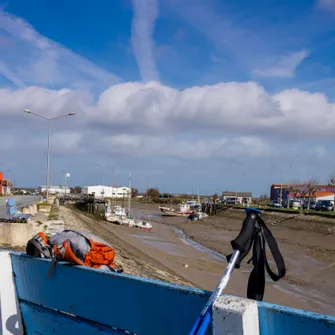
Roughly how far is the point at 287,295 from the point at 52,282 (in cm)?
1140

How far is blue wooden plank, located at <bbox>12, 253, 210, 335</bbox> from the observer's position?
2953 mm

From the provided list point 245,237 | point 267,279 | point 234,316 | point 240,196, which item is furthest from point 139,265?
point 240,196

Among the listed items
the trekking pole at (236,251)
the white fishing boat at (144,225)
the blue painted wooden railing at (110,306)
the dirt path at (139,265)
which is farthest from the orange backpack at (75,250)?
the white fishing boat at (144,225)

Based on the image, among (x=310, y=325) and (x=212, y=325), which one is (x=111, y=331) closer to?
(x=212, y=325)

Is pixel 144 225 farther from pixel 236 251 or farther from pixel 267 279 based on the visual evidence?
pixel 236 251

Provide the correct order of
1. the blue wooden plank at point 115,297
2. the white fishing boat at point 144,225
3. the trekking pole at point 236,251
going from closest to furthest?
the trekking pole at point 236,251 < the blue wooden plank at point 115,297 < the white fishing boat at point 144,225

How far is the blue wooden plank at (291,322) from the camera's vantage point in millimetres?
2223

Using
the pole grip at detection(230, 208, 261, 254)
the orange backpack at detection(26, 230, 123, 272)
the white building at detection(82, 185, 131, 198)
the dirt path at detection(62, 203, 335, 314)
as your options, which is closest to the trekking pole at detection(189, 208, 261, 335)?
the pole grip at detection(230, 208, 261, 254)

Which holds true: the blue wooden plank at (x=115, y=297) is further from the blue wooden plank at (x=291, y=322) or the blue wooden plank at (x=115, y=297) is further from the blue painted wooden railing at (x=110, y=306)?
the blue wooden plank at (x=291, y=322)

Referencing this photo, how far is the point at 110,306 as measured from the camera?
3377mm

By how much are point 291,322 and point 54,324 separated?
2.31 m

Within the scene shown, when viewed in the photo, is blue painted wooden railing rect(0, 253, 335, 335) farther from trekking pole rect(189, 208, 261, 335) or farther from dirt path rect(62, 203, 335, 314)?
dirt path rect(62, 203, 335, 314)

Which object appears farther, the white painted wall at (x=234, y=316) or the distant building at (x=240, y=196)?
the distant building at (x=240, y=196)

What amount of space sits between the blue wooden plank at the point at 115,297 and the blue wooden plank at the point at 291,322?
1.51 feet
